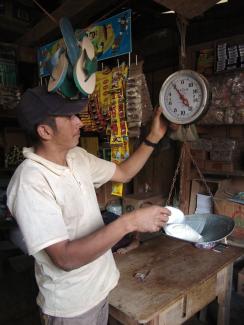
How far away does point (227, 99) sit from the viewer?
2184 millimetres

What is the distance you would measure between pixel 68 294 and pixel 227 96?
1.73 metres

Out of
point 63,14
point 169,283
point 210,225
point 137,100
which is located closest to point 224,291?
point 169,283

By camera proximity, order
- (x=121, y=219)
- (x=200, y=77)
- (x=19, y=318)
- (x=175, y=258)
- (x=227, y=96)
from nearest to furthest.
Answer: (x=121, y=219)
(x=200, y=77)
(x=175, y=258)
(x=227, y=96)
(x=19, y=318)

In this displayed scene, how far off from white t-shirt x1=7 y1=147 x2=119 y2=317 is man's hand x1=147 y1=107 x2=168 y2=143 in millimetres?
436

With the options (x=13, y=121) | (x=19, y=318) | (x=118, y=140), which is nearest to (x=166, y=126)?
(x=118, y=140)

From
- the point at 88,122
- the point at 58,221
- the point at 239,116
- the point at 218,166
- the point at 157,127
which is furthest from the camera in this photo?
the point at 88,122

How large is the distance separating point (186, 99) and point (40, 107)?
2.65 feet

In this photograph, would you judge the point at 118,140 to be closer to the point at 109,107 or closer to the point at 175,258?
the point at 109,107

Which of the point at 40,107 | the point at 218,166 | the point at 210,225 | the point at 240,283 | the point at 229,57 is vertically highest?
the point at 229,57

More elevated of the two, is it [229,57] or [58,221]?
[229,57]

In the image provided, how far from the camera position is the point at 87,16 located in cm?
238

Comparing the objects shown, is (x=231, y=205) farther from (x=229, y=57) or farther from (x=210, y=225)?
(x=229, y=57)

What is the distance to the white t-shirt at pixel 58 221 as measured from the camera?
3.62 ft

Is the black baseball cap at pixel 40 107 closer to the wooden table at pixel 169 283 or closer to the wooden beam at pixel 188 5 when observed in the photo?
the wooden beam at pixel 188 5
